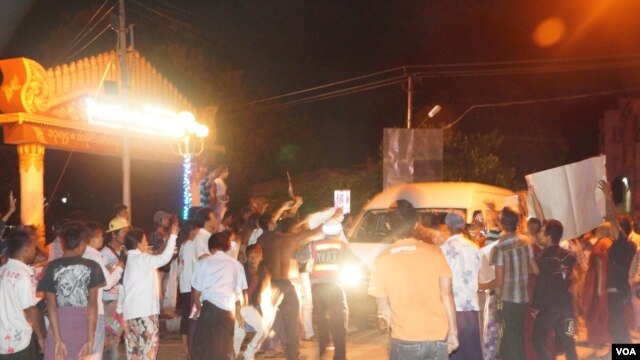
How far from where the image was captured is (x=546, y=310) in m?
8.57

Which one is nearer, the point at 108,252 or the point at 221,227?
the point at 108,252

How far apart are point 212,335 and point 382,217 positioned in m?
6.19

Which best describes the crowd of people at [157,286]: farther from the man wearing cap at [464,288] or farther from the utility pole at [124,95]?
the utility pole at [124,95]

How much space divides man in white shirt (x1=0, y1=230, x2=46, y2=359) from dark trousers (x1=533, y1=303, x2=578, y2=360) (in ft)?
17.9

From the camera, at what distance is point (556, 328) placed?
870 centimetres

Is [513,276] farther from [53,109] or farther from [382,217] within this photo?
[53,109]

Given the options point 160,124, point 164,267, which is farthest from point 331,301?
point 160,124

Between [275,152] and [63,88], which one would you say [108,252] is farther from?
[275,152]

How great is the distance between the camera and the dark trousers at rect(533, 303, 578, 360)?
8555mm

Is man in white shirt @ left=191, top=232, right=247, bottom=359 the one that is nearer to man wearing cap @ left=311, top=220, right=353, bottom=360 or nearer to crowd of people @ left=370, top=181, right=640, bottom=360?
man wearing cap @ left=311, top=220, right=353, bottom=360

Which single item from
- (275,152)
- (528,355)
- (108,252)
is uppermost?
(275,152)

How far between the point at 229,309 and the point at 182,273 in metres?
2.19

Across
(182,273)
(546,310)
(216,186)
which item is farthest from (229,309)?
(216,186)

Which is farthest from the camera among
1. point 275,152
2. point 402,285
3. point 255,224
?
point 275,152
